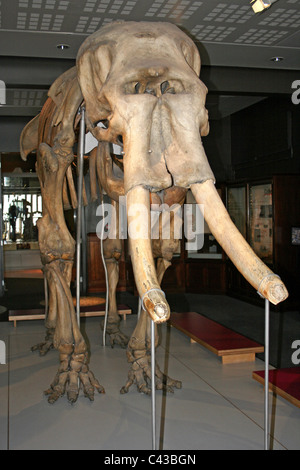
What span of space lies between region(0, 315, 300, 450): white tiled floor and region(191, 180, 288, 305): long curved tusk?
116cm

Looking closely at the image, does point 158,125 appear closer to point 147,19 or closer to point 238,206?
point 147,19

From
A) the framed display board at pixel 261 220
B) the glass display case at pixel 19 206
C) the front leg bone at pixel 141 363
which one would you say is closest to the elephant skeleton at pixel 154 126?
the front leg bone at pixel 141 363

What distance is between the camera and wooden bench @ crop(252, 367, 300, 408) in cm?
317

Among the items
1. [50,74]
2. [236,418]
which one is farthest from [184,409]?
[50,74]

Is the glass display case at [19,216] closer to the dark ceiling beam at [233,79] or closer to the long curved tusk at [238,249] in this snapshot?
the dark ceiling beam at [233,79]

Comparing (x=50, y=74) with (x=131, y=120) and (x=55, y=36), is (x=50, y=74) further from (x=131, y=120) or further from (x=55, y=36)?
(x=131, y=120)

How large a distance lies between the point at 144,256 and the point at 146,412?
5.26ft

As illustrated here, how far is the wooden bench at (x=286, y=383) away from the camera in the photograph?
3172 mm

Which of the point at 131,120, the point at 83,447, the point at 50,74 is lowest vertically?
the point at 83,447

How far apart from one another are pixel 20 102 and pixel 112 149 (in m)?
→ 3.70

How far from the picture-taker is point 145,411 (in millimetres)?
3143

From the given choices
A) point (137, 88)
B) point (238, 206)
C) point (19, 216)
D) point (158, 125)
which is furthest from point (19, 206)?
point (158, 125)

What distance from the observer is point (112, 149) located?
3.47m

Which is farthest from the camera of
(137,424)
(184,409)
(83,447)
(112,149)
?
(112,149)
